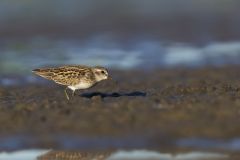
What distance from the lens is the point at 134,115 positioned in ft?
52.1

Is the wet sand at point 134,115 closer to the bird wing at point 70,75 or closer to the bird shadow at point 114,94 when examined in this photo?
the bird shadow at point 114,94

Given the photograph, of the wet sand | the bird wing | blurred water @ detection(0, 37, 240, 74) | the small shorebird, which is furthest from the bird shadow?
blurred water @ detection(0, 37, 240, 74)

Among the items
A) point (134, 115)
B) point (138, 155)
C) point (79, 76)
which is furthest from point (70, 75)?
point (138, 155)

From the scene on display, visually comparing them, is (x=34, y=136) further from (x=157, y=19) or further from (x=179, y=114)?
(x=157, y=19)

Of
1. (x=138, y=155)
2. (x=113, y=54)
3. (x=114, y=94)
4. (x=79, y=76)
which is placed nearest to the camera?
(x=138, y=155)

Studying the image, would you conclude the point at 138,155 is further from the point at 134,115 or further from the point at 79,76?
the point at 79,76

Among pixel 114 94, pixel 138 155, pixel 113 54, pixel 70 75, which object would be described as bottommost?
pixel 138 155

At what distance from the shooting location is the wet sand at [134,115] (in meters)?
15.2

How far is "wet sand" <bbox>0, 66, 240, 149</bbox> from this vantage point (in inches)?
599

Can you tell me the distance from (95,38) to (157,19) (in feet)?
8.29

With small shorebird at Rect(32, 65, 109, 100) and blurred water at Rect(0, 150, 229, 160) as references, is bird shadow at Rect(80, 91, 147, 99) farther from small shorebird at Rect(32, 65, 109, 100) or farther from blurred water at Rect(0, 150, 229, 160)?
blurred water at Rect(0, 150, 229, 160)

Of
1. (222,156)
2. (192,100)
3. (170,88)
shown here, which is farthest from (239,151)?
(170,88)

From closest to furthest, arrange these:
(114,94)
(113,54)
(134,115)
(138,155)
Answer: (138,155) < (134,115) < (114,94) < (113,54)

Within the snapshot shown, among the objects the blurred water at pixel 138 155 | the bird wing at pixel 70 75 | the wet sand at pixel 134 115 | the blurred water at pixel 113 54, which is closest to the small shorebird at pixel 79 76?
the bird wing at pixel 70 75
